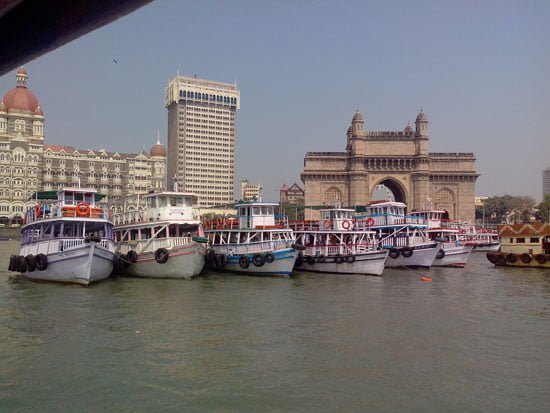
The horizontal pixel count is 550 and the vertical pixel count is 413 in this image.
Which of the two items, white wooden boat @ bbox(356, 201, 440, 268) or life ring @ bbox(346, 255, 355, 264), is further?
white wooden boat @ bbox(356, 201, 440, 268)

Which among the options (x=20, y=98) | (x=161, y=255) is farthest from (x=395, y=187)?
(x=20, y=98)

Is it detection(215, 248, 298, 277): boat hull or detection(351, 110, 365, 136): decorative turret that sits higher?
detection(351, 110, 365, 136): decorative turret

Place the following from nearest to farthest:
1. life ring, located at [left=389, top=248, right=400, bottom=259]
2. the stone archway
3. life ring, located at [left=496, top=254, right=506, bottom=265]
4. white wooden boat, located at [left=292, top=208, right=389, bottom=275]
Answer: white wooden boat, located at [left=292, top=208, right=389, bottom=275], life ring, located at [left=389, top=248, right=400, bottom=259], life ring, located at [left=496, top=254, right=506, bottom=265], the stone archway

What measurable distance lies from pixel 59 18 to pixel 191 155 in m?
128

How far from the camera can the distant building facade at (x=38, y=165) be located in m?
93.0

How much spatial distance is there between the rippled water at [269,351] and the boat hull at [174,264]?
3.86 m

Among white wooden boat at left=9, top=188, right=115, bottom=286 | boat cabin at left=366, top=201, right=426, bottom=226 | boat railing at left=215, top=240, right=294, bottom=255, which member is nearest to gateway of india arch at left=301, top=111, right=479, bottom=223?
boat cabin at left=366, top=201, right=426, bottom=226

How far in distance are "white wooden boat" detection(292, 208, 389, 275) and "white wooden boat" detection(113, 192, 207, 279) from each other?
7.12 m

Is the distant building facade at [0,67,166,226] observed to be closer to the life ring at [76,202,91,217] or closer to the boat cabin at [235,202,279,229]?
the boat cabin at [235,202,279,229]

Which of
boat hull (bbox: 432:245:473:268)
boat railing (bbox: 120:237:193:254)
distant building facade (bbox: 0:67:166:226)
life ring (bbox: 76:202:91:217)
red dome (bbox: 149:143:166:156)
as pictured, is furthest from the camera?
red dome (bbox: 149:143:166:156)

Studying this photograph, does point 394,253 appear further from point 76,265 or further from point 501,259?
point 76,265

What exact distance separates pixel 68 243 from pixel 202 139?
373 feet

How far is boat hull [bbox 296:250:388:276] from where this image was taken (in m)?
29.2

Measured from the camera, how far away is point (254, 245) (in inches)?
1136
